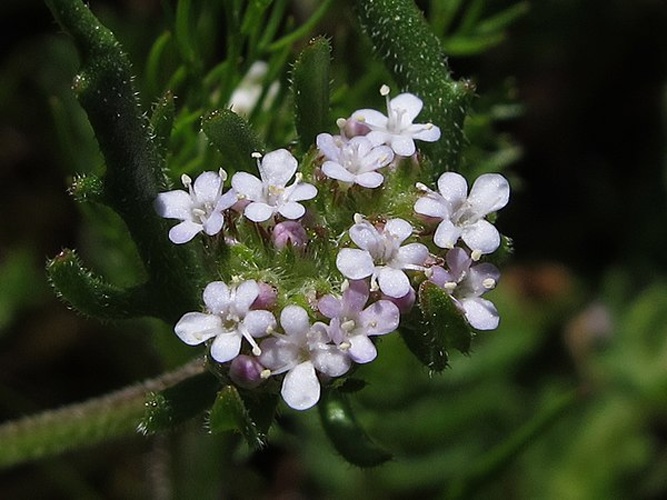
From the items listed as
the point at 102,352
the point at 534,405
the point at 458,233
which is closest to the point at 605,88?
the point at 534,405

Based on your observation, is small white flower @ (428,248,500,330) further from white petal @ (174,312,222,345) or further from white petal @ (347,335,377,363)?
white petal @ (174,312,222,345)

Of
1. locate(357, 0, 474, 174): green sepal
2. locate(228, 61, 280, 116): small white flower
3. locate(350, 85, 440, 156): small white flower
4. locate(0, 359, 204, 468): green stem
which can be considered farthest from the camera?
locate(228, 61, 280, 116): small white flower

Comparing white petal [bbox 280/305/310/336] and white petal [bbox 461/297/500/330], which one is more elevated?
white petal [bbox 280/305/310/336]

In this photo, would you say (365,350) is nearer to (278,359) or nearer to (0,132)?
(278,359)

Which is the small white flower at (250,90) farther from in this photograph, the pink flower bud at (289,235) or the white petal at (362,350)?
the white petal at (362,350)

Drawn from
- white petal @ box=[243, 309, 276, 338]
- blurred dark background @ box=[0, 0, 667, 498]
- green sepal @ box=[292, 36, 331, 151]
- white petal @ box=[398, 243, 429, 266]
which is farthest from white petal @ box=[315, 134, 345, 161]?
blurred dark background @ box=[0, 0, 667, 498]

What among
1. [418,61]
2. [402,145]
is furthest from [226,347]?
[418,61]

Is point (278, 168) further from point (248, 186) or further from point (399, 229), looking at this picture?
point (399, 229)
